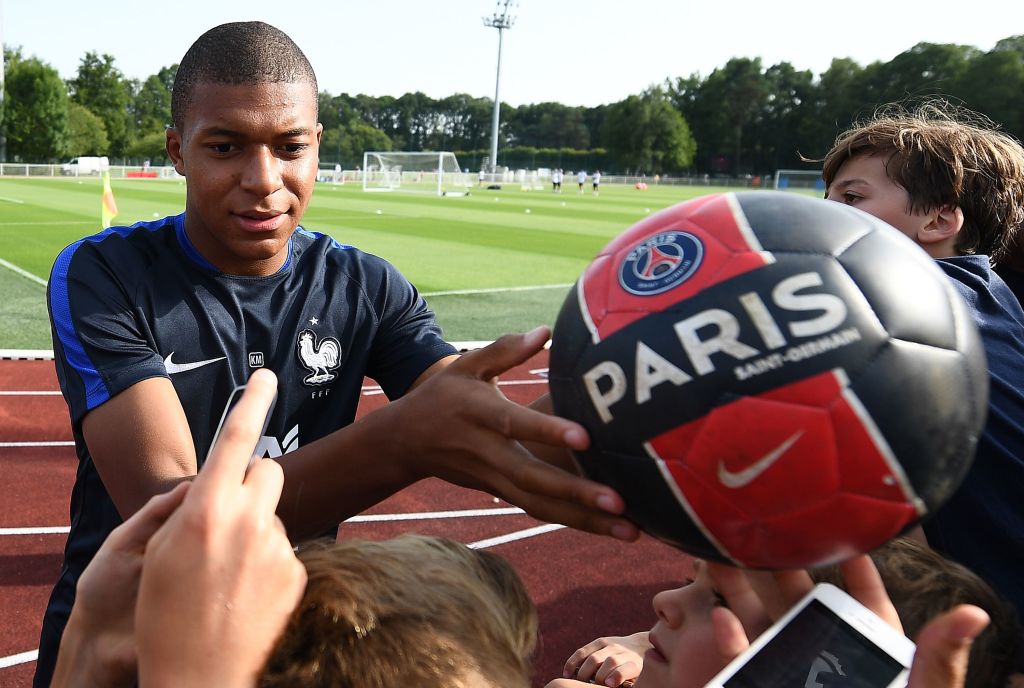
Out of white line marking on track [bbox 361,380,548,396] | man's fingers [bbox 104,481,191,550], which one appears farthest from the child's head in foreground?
white line marking on track [bbox 361,380,548,396]

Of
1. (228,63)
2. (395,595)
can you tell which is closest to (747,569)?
(395,595)

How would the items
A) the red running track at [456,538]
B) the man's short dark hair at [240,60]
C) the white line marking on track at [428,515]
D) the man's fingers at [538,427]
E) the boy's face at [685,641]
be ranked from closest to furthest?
1. the man's fingers at [538,427]
2. the boy's face at [685,641]
3. the man's short dark hair at [240,60]
4. the red running track at [456,538]
5. the white line marking on track at [428,515]

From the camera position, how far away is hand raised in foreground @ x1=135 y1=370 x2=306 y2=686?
3.25ft

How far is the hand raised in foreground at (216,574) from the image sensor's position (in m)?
0.99

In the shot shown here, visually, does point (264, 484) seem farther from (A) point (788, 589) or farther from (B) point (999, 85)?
(B) point (999, 85)

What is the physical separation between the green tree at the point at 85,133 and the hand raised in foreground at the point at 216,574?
83342 mm

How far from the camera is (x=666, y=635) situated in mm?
1811

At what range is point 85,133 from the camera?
256ft

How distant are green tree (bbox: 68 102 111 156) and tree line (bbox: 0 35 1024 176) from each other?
12cm

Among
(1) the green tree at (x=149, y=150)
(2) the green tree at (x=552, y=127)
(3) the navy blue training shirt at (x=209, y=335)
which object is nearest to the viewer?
(3) the navy blue training shirt at (x=209, y=335)

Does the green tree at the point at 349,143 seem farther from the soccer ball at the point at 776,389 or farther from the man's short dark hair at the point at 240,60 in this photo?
the soccer ball at the point at 776,389

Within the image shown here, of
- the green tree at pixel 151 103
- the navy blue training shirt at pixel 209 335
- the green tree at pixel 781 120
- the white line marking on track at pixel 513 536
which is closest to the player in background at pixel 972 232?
the navy blue training shirt at pixel 209 335

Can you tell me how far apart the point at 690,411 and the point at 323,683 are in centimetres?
65

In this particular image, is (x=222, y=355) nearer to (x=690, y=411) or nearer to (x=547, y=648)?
(x=690, y=411)
